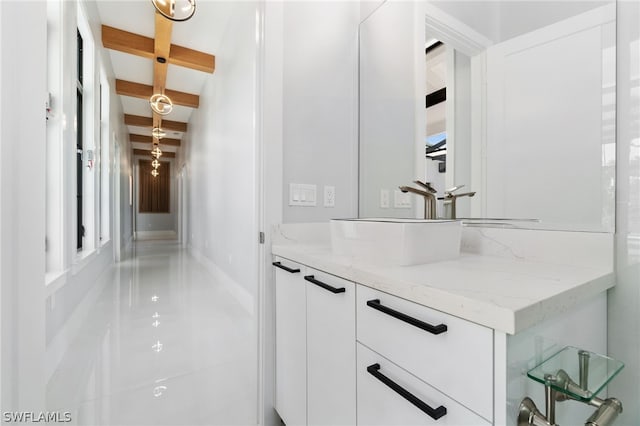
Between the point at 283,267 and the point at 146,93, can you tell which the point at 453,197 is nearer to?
the point at 283,267

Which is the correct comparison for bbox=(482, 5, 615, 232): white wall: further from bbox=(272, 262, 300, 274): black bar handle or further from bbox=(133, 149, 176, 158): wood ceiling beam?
bbox=(133, 149, 176, 158): wood ceiling beam

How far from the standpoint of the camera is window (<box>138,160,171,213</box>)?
39.8 ft

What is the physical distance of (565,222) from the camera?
3.29 ft

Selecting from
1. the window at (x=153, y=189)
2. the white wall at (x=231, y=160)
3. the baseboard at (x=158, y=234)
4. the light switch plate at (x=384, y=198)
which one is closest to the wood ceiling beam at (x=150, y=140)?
the window at (x=153, y=189)

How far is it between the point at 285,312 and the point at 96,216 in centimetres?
345

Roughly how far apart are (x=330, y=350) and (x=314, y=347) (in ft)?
0.40

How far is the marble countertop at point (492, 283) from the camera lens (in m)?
0.57

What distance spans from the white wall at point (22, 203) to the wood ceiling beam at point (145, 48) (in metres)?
3.53

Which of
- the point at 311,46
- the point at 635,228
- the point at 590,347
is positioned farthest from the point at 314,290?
the point at 311,46

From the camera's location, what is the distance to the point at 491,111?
3.92 feet

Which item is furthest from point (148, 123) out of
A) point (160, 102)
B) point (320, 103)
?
point (320, 103)

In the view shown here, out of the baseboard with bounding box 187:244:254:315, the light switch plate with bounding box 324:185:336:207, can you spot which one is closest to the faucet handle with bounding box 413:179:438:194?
the light switch plate with bounding box 324:185:336:207

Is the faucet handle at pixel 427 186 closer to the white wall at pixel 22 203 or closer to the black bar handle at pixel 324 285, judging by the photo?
the black bar handle at pixel 324 285

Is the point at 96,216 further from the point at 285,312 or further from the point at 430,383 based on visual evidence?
the point at 430,383
